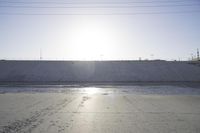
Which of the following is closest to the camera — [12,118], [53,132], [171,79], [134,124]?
[53,132]

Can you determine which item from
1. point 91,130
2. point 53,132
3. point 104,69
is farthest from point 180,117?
point 104,69

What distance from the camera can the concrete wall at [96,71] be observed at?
57.4 meters

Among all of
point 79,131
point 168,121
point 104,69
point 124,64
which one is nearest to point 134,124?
point 168,121

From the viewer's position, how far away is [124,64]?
223 feet

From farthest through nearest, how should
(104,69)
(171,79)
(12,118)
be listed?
(104,69) → (171,79) → (12,118)

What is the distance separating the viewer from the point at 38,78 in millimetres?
57375

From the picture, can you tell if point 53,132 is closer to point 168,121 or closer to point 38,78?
point 168,121

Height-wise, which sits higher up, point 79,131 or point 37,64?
point 37,64

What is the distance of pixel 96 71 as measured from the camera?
204 feet

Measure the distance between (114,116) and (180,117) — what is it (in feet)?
9.65

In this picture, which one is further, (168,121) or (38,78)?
(38,78)

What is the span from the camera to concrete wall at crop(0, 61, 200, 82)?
57438 millimetres

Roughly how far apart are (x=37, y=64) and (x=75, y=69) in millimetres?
10768

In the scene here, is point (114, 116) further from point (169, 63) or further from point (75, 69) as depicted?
point (169, 63)
